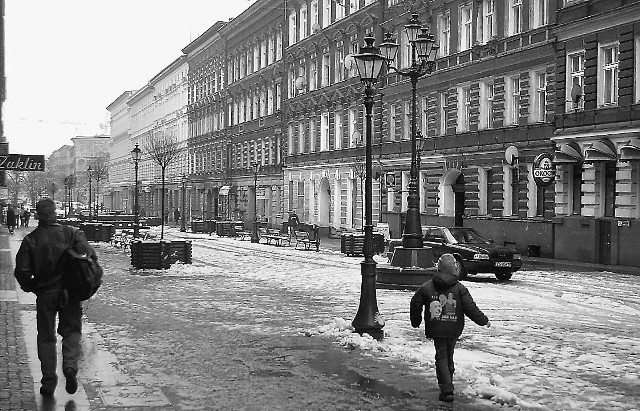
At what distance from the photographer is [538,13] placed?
35.5 metres

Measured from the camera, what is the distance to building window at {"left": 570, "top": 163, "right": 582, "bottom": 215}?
110 feet

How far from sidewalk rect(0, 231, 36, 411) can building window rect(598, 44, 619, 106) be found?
21.8 meters

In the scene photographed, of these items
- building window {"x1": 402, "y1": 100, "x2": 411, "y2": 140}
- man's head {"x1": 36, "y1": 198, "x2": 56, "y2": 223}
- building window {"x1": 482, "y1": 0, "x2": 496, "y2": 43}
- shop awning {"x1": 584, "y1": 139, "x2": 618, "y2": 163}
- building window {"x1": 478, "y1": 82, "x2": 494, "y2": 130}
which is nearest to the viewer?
man's head {"x1": 36, "y1": 198, "x2": 56, "y2": 223}

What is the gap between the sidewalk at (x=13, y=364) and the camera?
8.70 metres

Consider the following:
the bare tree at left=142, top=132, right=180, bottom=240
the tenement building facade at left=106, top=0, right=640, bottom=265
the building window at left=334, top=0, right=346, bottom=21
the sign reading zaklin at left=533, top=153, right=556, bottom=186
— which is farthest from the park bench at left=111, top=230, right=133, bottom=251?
the bare tree at left=142, top=132, right=180, bottom=240

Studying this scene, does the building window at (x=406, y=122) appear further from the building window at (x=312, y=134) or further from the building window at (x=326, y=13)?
the building window at (x=312, y=134)

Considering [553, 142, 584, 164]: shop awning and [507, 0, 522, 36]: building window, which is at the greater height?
[507, 0, 522, 36]: building window

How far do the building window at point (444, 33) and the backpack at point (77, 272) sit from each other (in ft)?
116

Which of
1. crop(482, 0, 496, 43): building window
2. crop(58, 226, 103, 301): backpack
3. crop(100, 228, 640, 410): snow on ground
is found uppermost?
crop(482, 0, 496, 43): building window

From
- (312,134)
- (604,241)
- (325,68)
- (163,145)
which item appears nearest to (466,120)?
(604,241)

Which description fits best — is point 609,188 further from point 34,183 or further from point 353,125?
point 34,183

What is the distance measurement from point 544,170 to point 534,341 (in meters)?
21.1

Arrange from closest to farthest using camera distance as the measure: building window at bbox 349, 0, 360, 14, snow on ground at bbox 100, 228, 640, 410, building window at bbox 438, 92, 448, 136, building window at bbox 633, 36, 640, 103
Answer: snow on ground at bbox 100, 228, 640, 410 → building window at bbox 633, 36, 640, 103 → building window at bbox 438, 92, 448, 136 → building window at bbox 349, 0, 360, 14

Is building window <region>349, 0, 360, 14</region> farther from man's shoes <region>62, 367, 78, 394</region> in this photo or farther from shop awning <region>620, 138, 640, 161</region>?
man's shoes <region>62, 367, 78, 394</region>
